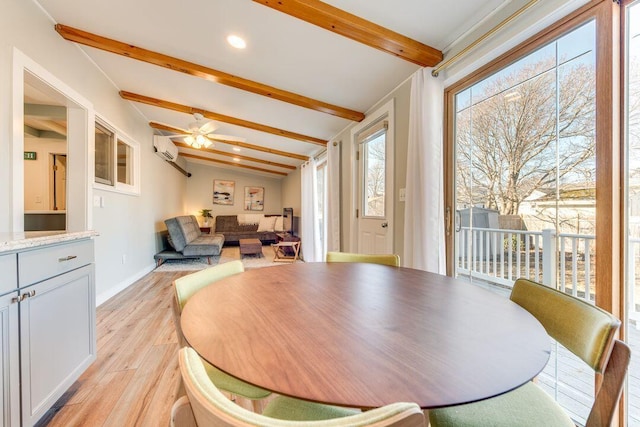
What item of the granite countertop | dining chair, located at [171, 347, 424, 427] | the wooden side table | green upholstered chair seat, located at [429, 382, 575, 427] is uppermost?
the granite countertop

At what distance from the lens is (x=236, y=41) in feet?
7.02

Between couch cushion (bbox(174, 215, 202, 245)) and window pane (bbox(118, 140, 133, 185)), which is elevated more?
window pane (bbox(118, 140, 133, 185))

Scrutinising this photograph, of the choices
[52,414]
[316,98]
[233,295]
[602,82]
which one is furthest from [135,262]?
[602,82]

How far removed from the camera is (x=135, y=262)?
3.83 meters

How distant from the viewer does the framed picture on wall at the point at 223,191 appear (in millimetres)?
8117

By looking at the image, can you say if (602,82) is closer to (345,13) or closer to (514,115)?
(514,115)

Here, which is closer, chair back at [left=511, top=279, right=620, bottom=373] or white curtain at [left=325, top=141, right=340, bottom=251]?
chair back at [left=511, top=279, right=620, bottom=373]

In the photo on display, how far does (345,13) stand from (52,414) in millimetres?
2742

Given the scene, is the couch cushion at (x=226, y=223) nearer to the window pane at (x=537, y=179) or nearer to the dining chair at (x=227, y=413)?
the window pane at (x=537, y=179)

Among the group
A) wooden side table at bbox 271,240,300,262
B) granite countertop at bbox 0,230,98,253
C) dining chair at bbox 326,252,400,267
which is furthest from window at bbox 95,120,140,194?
dining chair at bbox 326,252,400,267

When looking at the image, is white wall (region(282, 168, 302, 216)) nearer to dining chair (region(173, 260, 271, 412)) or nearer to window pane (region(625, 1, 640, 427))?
dining chair (region(173, 260, 271, 412))

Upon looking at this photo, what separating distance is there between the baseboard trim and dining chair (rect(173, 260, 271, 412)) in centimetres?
240

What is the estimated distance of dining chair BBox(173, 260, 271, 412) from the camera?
0.90m

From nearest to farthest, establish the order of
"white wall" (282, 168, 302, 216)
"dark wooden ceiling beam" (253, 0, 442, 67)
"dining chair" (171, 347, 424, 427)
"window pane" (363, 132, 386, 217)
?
"dining chair" (171, 347, 424, 427) < "dark wooden ceiling beam" (253, 0, 442, 67) < "window pane" (363, 132, 386, 217) < "white wall" (282, 168, 302, 216)
